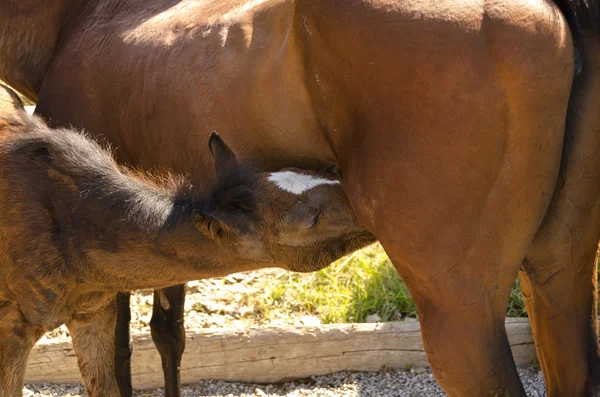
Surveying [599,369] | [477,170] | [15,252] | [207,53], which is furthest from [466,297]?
[15,252]

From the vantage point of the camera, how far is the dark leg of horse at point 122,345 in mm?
4223

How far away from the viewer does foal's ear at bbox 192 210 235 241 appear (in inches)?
124

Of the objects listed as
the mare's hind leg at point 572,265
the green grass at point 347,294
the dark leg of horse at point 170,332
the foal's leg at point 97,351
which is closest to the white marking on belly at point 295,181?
the mare's hind leg at point 572,265

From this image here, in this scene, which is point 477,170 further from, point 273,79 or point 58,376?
point 58,376

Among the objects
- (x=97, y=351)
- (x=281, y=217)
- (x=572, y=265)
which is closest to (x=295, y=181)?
(x=281, y=217)

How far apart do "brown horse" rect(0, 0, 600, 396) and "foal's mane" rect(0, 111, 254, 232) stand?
0.21m

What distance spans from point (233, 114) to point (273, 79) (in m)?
0.25

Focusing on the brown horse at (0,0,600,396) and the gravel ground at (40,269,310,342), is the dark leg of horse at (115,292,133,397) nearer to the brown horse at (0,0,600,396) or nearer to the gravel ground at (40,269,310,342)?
the gravel ground at (40,269,310,342)

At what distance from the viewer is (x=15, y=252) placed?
11.1 feet

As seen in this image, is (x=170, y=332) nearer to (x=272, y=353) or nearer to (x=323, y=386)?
(x=272, y=353)

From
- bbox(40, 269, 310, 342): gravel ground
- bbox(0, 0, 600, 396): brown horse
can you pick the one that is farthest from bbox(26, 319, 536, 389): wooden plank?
bbox(0, 0, 600, 396): brown horse

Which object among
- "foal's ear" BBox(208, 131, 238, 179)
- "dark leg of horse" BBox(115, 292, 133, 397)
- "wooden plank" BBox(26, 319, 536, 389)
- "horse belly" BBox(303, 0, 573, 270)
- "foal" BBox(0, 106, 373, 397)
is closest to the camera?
"horse belly" BBox(303, 0, 573, 270)

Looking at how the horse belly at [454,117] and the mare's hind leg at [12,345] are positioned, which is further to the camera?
the mare's hind leg at [12,345]

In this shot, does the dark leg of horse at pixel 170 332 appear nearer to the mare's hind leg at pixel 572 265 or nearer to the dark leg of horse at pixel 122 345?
the dark leg of horse at pixel 122 345
